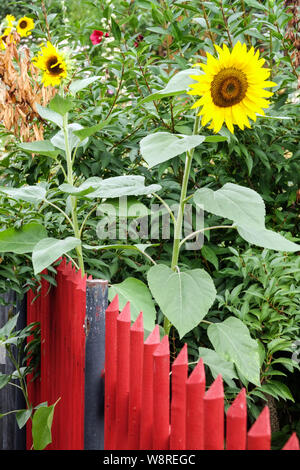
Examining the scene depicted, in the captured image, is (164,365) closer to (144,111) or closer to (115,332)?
(115,332)

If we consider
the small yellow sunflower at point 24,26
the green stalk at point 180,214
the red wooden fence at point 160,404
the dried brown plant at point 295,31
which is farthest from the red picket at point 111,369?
the small yellow sunflower at point 24,26

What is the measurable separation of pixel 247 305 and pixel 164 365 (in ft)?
2.94

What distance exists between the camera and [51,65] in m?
2.20

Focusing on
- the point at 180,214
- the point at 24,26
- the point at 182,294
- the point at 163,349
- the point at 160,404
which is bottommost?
the point at 160,404

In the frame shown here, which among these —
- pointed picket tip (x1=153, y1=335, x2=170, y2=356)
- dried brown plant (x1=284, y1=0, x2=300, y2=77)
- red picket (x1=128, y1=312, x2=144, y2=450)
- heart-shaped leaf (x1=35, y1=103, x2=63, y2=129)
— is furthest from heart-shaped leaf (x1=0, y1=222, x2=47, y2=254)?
dried brown plant (x1=284, y1=0, x2=300, y2=77)

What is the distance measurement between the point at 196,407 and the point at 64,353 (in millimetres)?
938

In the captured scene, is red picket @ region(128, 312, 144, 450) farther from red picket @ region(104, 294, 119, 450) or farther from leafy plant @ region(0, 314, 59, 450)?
leafy plant @ region(0, 314, 59, 450)

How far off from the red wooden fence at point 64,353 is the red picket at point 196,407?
2.09 feet

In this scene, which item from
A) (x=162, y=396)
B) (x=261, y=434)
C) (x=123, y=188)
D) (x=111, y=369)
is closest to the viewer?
(x=261, y=434)

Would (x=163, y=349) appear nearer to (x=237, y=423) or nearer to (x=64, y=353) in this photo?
(x=237, y=423)

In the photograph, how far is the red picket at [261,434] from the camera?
35.9 inches

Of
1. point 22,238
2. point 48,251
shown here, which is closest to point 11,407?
point 22,238

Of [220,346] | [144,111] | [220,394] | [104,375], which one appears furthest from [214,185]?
[220,394]

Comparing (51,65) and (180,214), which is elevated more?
(51,65)
